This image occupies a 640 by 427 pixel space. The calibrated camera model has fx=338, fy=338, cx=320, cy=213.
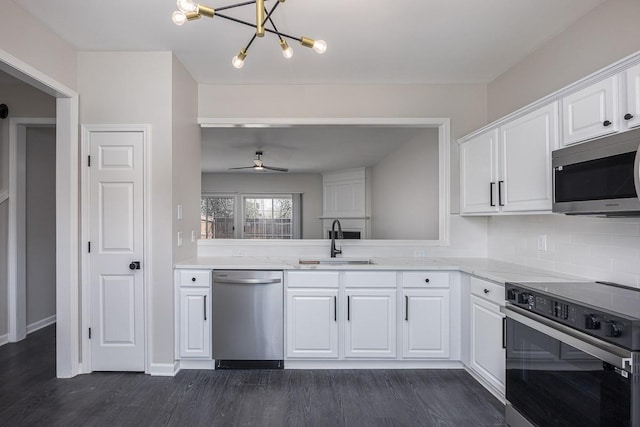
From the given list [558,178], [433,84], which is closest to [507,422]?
[558,178]

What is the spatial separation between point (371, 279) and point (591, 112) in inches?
71.7

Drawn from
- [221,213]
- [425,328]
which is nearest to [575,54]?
[425,328]

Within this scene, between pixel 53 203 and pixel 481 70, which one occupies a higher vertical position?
pixel 481 70

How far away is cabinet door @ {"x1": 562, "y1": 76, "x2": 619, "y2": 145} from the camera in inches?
65.6

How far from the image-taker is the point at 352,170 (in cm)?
710

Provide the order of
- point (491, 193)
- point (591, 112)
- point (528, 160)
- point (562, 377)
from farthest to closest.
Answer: point (491, 193), point (528, 160), point (591, 112), point (562, 377)

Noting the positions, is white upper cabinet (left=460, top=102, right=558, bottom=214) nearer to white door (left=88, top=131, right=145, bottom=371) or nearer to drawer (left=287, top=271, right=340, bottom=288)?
drawer (left=287, top=271, right=340, bottom=288)

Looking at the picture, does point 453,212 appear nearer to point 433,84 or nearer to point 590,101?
point 433,84

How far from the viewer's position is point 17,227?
3.53 meters

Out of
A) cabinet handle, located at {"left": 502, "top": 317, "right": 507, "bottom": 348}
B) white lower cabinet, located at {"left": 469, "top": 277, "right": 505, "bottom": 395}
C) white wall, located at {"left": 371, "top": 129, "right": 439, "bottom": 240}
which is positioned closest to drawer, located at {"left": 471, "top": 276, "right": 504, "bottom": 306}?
white lower cabinet, located at {"left": 469, "top": 277, "right": 505, "bottom": 395}

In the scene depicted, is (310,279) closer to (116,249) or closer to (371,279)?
(371,279)

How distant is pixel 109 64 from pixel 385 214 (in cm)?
453

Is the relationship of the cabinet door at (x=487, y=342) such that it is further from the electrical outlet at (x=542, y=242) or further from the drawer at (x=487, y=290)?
the electrical outlet at (x=542, y=242)

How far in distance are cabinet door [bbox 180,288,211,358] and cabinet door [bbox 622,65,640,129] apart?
292 cm
